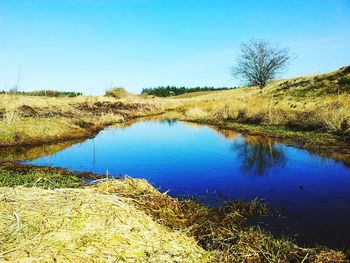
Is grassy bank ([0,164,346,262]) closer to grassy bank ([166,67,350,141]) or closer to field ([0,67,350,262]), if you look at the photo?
field ([0,67,350,262])

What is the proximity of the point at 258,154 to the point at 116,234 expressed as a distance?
8.53 m

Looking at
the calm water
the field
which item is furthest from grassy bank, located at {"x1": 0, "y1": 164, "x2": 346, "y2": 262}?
the calm water

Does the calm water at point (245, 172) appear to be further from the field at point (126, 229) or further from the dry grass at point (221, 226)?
the field at point (126, 229)

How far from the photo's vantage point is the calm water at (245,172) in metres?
5.84

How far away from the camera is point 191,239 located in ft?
14.8

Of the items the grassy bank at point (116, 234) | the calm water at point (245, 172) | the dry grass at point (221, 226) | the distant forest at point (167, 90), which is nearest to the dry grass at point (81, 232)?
the grassy bank at point (116, 234)

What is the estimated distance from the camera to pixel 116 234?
158 inches

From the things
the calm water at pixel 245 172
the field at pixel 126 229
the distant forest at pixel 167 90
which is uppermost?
the distant forest at pixel 167 90

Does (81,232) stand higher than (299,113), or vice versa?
(299,113)

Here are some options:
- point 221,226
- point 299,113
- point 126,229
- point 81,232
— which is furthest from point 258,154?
point 81,232

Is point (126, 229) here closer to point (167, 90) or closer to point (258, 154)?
point (258, 154)

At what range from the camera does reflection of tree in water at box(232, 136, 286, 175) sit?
395 inches

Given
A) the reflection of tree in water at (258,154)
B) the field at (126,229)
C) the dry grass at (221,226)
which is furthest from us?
the reflection of tree in water at (258,154)

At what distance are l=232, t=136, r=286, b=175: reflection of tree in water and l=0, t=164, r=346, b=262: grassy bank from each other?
476 centimetres
